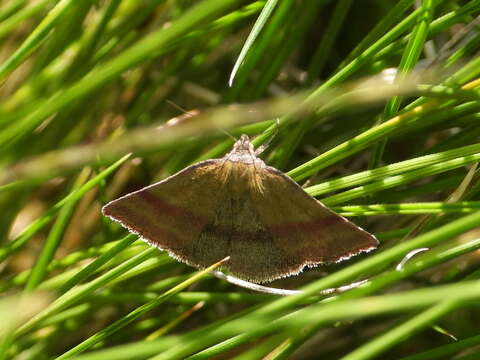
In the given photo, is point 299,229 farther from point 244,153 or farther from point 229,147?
point 229,147

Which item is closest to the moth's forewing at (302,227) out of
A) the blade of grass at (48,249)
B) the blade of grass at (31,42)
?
the blade of grass at (48,249)

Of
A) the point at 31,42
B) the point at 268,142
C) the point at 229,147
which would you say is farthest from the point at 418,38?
the point at 31,42

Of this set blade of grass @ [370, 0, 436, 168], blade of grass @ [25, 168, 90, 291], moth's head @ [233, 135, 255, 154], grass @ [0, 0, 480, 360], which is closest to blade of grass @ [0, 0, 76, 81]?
grass @ [0, 0, 480, 360]

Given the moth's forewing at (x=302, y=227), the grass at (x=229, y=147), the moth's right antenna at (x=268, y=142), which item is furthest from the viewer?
the moth's right antenna at (x=268, y=142)

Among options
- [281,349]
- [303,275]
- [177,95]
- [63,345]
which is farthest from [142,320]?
[177,95]

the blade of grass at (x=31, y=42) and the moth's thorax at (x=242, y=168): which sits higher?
the blade of grass at (x=31, y=42)

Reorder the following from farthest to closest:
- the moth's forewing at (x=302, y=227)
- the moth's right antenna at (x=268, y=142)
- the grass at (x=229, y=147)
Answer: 1. the moth's right antenna at (x=268, y=142)
2. the moth's forewing at (x=302, y=227)
3. the grass at (x=229, y=147)

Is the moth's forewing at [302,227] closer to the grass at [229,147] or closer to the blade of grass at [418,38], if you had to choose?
the grass at [229,147]

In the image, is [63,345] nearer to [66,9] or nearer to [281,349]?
[281,349]
